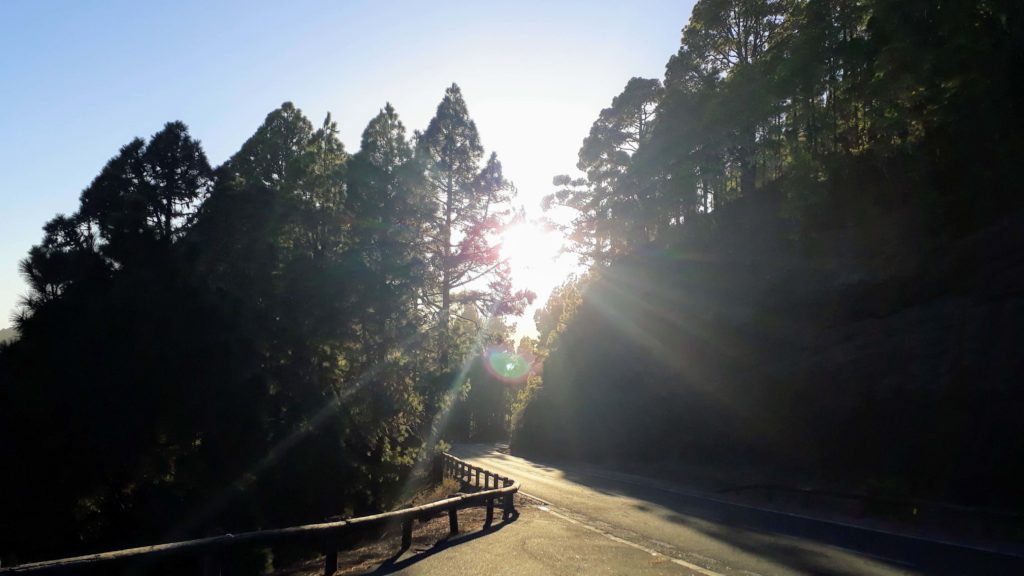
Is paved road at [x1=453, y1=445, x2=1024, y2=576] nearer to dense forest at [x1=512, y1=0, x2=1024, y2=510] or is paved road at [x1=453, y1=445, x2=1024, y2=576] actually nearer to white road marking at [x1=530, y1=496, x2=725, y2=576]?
white road marking at [x1=530, y1=496, x2=725, y2=576]

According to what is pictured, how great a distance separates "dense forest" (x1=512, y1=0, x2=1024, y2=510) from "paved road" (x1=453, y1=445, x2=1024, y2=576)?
493 centimetres

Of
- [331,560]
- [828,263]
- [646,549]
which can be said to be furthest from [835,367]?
[331,560]

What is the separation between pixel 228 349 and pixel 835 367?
1989cm

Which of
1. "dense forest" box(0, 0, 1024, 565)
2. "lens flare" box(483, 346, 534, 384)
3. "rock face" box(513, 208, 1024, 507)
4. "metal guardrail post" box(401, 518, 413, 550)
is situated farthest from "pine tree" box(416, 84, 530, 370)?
"lens flare" box(483, 346, 534, 384)

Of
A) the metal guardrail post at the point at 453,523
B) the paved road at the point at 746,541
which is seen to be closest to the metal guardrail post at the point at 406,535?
the paved road at the point at 746,541

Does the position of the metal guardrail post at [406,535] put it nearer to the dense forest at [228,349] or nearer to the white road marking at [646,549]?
the dense forest at [228,349]

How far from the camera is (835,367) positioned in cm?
2364

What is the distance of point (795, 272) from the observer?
27.6 m

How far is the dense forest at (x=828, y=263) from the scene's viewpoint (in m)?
19.7

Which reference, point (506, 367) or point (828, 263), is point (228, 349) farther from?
point (506, 367)

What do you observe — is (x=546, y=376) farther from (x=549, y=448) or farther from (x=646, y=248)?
(x=646, y=248)

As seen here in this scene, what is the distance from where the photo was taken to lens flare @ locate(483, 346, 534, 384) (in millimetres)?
67669

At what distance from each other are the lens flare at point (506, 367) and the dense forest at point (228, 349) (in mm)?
40215

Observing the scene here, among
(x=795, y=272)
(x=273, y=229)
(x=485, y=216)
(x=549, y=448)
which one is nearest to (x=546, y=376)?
(x=549, y=448)
